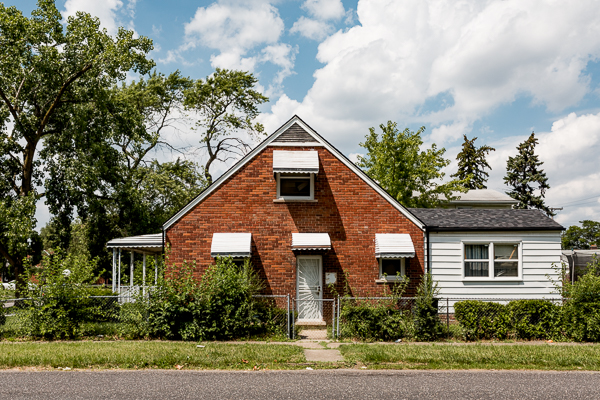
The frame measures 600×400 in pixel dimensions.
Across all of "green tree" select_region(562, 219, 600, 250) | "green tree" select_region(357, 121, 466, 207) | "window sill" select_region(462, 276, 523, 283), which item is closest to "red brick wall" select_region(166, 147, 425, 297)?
"window sill" select_region(462, 276, 523, 283)

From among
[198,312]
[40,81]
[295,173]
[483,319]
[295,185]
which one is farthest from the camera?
[40,81]

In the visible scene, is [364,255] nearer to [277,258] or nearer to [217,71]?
[277,258]

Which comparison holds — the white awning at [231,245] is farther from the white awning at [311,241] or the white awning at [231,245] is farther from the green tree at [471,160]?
the green tree at [471,160]

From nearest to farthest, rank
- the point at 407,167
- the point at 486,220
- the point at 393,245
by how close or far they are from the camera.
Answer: the point at 393,245, the point at 486,220, the point at 407,167

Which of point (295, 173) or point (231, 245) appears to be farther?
point (295, 173)

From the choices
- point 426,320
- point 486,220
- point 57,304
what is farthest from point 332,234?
point 57,304

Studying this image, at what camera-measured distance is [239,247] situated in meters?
15.2

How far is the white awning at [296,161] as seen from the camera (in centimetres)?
1573

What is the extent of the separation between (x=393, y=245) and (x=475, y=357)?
5694 millimetres

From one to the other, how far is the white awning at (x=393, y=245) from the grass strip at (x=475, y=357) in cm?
439

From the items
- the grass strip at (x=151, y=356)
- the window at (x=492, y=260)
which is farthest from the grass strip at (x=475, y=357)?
the window at (x=492, y=260)

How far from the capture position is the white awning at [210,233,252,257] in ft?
49.7

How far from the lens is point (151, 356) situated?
9859mm

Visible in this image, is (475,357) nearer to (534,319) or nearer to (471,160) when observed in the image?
(534,319)
